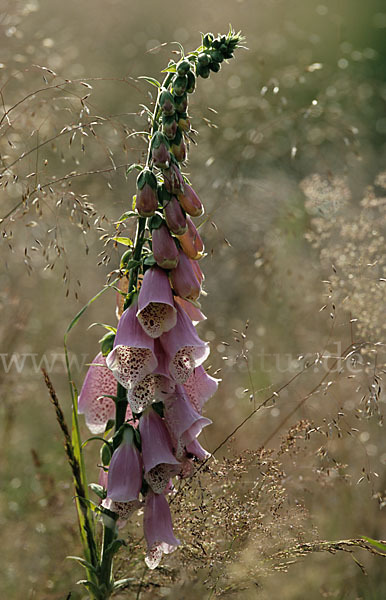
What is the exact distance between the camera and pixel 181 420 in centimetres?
142

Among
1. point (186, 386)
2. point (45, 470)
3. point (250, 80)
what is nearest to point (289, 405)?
point (45, 470)

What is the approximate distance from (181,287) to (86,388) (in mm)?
372

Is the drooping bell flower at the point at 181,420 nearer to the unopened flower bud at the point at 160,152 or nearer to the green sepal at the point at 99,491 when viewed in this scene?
the green sepal at the point at 99,491

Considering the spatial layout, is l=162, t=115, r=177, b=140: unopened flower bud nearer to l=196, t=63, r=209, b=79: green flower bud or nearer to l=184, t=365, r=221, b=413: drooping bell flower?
l=196, t=63, r=209, b=79: green flower bud

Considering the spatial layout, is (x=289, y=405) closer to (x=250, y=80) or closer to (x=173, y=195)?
(x=173, y=195)

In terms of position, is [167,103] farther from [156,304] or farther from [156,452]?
[156,452]

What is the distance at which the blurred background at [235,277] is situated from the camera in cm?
171

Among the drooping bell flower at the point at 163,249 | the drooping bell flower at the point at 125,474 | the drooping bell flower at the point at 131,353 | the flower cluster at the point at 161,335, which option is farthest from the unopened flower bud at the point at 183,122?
the drooping bell flower at the point at 125,474

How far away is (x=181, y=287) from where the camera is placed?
4.61 feet

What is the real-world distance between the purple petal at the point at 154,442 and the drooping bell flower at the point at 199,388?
0.37ft

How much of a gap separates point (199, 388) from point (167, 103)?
2.19 feet

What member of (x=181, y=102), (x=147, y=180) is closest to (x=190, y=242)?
(x=147, y=180)

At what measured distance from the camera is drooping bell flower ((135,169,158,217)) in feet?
4.30

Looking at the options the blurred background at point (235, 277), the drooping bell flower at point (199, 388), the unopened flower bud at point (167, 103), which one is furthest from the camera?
the blurred background at point (235, 277)
